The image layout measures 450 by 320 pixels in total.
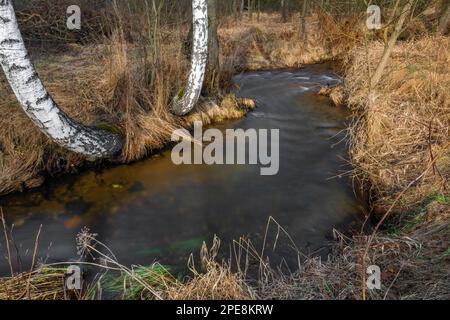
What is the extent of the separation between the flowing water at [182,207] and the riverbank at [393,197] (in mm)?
417

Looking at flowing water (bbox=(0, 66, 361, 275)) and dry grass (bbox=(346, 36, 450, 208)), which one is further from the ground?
dry grass (bbox=(346, 36, 450, 208))

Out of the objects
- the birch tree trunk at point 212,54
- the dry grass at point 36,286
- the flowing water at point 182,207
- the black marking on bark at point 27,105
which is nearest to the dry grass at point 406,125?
the flowing water at point 182,207

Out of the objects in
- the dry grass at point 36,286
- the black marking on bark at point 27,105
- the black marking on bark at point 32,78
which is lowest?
the dry grass at point 36,286

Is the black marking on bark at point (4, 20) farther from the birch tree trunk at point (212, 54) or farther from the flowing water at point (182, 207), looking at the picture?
the birch tree trunk at point (212, 54)

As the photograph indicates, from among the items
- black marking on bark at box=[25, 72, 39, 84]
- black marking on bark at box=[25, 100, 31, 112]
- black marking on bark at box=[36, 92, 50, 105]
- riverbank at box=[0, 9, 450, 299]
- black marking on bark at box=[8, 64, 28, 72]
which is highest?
black marking on bark at box=[8, 64, 28, 72]

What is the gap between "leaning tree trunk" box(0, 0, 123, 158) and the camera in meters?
3.21

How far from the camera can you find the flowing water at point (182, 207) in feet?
12.4

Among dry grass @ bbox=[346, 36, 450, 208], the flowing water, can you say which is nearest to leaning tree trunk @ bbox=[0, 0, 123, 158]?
the flowing water

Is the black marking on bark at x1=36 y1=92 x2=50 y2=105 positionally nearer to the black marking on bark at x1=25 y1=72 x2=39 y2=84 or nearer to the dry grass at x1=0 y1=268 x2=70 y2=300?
the black marking on bark at x1=25 y1=72 x2=39 y2=84

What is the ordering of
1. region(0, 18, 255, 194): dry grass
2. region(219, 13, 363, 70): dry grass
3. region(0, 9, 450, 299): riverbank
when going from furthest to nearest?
region(219, 13, 363, 70): dry grass < region(0, 18, 255, 194): dry grass < region(0, 9, 450, 299): riverbank

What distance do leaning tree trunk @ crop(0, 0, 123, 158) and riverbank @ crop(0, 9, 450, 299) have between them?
2369mm

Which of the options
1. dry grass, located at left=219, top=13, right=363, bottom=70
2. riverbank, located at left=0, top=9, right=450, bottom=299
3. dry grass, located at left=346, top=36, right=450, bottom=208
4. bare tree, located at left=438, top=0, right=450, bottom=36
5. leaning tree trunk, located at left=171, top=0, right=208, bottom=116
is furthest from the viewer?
dry grass, located at left=219, top=13, right=363, bottom=70
